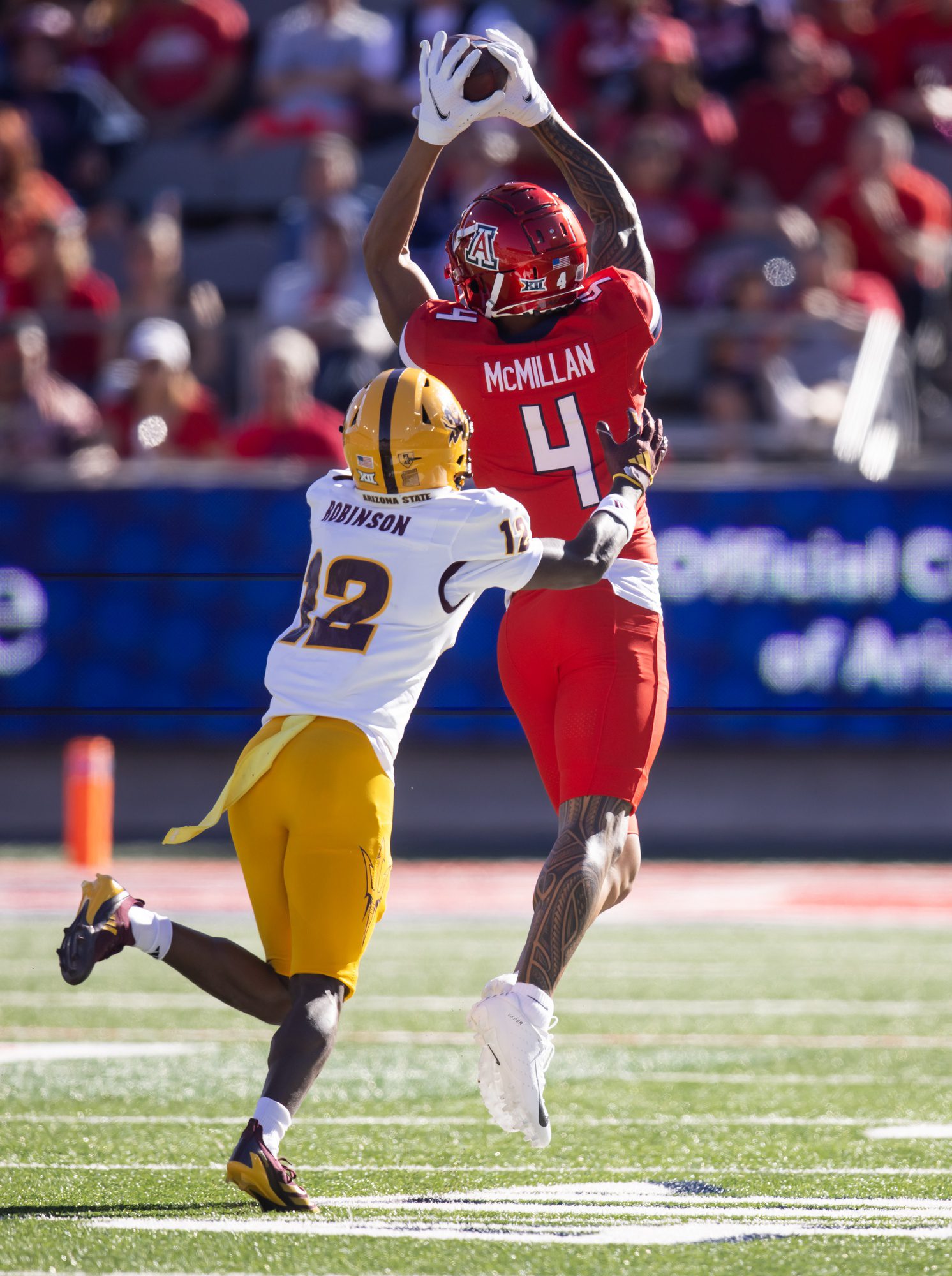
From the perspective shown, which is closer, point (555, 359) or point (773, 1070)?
point (555, 359)

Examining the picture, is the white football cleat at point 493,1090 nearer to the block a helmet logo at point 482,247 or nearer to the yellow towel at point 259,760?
the yellow towel at point 259,760

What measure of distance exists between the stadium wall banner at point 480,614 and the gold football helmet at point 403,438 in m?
7.22

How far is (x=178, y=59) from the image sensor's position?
1571 centimetres

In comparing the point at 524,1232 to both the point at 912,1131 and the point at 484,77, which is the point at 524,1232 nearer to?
the point at 912,1131

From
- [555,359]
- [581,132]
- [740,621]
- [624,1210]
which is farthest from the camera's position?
[581,132]

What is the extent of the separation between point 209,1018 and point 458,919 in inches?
88.4

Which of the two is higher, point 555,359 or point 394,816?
point 555,359

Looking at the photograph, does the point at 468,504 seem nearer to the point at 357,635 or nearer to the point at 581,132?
the point at 357,635

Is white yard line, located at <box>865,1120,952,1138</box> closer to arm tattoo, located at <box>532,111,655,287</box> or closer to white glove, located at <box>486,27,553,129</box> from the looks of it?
arm tattoo, located at <box>532,111,655,287</box>

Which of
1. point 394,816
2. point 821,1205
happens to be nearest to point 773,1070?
point 821,1205

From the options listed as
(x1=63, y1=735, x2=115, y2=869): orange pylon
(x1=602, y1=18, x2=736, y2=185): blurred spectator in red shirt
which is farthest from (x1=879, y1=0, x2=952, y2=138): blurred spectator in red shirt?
(x1=63, y1=735, x2=115, y2=869): orange pylon

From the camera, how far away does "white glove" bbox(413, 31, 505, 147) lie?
4.73 meters

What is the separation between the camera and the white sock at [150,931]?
409 centimetres

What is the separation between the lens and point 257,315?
13742 mm
